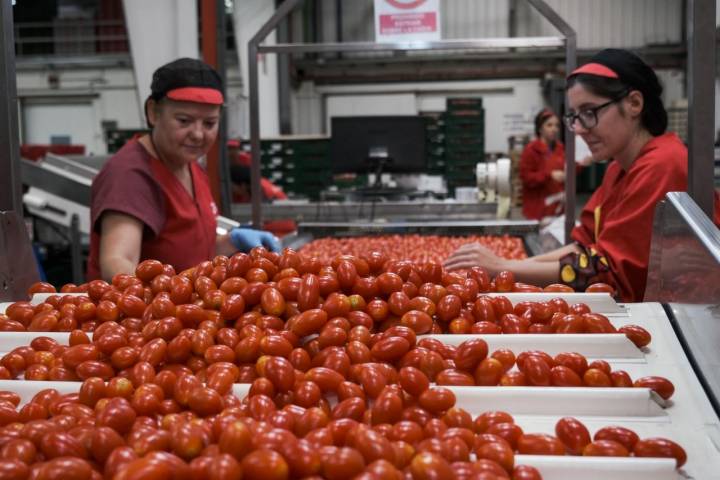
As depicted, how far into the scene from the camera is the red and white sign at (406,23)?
154 inches

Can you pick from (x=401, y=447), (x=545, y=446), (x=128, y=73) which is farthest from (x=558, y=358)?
(x=128, y=73)

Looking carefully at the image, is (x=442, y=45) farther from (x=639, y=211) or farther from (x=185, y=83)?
(x=639, y=211)

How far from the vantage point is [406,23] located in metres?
3.93

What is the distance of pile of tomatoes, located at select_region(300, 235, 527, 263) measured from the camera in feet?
12.7

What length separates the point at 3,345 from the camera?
1.60 meters

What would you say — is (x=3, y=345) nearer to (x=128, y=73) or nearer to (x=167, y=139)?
(x=167, y=139)

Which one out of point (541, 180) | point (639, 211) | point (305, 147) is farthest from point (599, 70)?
point (305, 147)

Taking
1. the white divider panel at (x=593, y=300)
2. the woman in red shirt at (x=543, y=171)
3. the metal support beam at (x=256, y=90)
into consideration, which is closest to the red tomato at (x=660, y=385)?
the white divider panel at (x=593, y=300)

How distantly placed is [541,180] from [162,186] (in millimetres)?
5770

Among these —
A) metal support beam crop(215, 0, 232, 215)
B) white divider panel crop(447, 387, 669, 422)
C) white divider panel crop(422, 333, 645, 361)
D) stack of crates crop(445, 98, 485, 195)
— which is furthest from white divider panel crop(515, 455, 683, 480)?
stack of crates crop(445, 98, 485, 195)

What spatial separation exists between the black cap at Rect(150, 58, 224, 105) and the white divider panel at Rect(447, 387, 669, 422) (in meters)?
1.76

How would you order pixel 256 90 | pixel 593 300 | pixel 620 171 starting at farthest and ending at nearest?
pixel 256 90
pixel 620 171
pixel 593 300

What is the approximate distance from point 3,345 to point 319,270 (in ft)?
2.36

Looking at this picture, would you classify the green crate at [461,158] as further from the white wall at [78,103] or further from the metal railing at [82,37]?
the metal railing at [82,37]
